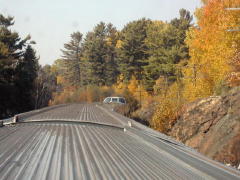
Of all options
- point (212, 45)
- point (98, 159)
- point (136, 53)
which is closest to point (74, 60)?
point (136, 53)

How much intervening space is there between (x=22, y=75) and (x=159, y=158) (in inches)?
1684

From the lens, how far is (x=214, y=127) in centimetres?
1717

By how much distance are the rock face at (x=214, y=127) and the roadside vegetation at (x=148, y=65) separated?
4.07ft

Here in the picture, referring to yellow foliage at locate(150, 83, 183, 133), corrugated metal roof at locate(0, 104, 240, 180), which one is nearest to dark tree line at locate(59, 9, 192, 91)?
yellow foliage at locate(150, 83, 183, 133)

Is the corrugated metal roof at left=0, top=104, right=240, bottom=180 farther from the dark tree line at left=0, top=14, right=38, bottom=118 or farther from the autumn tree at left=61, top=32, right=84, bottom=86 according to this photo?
the autumn tree at left=61, top=32, right=84, bottom=86

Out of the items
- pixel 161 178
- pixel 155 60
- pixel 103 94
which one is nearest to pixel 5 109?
pixel 103 94

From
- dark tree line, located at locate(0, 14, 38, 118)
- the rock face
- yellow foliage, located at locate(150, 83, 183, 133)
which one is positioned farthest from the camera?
dark tree line, located at locate(0, 14, 38, 118)

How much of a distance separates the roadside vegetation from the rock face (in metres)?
1.24

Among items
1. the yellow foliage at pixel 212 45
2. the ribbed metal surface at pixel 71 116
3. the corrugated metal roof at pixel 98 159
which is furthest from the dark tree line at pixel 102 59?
the corrugated metal roof at pixel 98 159

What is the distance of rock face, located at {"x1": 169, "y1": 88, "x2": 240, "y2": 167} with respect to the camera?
12.8 metres

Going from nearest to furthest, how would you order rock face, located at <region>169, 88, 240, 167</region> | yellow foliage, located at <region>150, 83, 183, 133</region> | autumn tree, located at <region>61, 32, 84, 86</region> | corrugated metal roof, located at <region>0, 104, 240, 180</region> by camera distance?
corrugated metal roof, located at <region>0, 104, 240, 180</region> < rock face, located at <region>169, 88, 240, 167</region> < yellow foliage, located at <region>150, 83, 183, 133</region> < autumn tree, located at <region>61, 32, 84, 86</region>

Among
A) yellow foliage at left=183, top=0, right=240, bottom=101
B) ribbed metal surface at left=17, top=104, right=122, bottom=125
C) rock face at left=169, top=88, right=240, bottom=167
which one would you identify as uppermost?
yellow foliage at left=183, top=0, right=240, bottom=101

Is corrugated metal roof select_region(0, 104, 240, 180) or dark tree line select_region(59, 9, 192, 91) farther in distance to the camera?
dark tree line select_region(59, 9, 192, 91)

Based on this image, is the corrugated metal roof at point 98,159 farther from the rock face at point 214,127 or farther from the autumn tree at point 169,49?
the autumn tree at point 169,49
